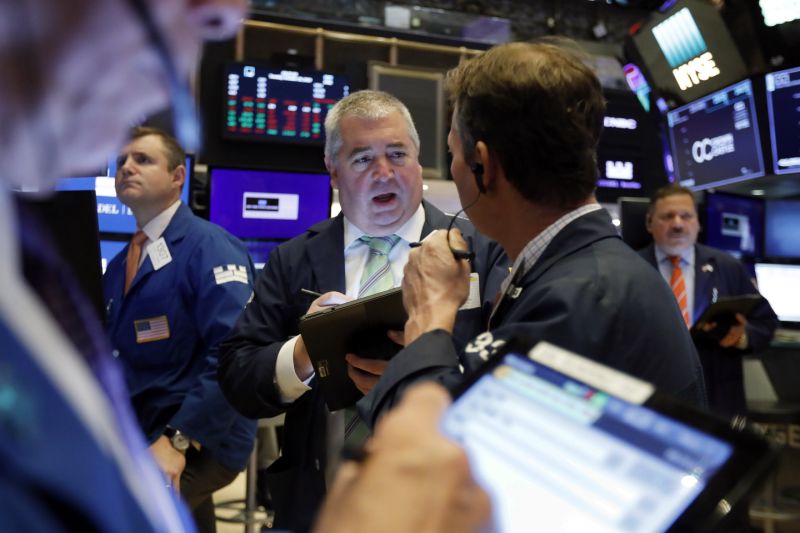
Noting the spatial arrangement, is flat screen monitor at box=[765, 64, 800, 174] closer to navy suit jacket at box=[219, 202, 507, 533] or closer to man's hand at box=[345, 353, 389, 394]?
navy suit jacket at box=[219, 202, 507, 533]

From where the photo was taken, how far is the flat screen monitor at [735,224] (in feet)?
16.4

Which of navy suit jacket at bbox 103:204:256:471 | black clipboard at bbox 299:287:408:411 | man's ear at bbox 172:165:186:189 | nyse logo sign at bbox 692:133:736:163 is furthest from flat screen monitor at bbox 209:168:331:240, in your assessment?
black clipboard at bbox 299:287:408:411

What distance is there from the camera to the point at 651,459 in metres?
0.62

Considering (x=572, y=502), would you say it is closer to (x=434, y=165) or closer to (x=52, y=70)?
(x=52, y=70)

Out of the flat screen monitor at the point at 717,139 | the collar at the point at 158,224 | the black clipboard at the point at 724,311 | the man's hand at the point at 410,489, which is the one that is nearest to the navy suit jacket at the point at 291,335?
the collar at the point at 158,224

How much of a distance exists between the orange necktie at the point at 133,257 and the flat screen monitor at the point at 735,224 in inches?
146

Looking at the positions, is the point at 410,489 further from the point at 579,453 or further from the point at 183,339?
the point at 183,339

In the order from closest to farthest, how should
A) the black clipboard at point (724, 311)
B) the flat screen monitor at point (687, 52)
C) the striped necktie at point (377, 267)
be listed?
the striped necktie at point (377, 267) < the black clipboard at point (724, 311) < the flat screen monitor at point (687, 52)

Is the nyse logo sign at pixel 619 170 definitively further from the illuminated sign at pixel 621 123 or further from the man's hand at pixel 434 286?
the man's hand at pixel 434 286

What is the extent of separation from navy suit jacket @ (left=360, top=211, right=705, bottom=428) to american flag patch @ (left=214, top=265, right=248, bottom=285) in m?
1.41

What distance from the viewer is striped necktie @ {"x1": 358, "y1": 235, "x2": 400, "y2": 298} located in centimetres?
199

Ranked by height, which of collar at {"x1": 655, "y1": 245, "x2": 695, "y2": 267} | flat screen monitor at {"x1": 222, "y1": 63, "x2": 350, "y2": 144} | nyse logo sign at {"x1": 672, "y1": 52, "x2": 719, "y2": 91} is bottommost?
collar at {"x1": 655, "y1": 245, "x2": 695, "y2": 267}

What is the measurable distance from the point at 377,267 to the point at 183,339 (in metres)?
0.83

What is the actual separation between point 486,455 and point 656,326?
553 millimetres
